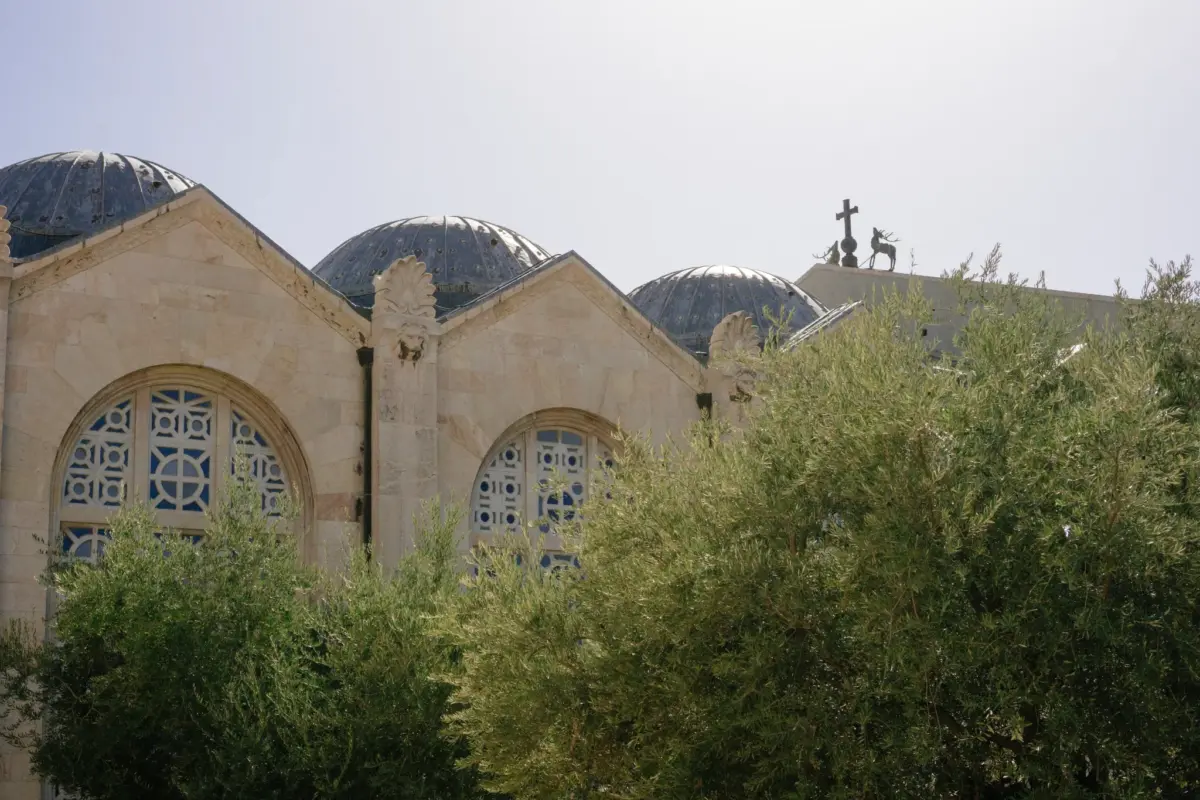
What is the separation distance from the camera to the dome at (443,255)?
24.5 meters

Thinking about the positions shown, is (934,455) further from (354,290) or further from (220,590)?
(354,290)

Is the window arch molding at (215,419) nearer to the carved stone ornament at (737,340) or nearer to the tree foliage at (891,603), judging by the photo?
the carved stone ornament at (737,340)

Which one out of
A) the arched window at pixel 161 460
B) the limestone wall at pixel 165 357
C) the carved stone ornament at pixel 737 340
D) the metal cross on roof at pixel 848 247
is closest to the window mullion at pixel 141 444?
the arched window at pixel 161 460

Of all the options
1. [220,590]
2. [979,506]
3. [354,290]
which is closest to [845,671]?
[979,506]

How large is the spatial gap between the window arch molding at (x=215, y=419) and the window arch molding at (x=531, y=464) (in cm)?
234

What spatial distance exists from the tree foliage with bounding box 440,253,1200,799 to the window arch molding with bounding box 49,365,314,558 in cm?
703

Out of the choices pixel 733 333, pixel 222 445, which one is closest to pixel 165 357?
pixel 222 445

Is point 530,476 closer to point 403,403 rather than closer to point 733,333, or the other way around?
point 403,403

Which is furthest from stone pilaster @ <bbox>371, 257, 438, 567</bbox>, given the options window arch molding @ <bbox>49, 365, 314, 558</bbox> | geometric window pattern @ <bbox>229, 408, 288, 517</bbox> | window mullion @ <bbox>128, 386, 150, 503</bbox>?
window mullion @ <bbox>128, 386, 150, 503</bbox>

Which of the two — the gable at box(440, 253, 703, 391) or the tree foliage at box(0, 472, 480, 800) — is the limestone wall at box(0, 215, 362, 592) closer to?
the tree foliage at box(0, 472, 480, 800)

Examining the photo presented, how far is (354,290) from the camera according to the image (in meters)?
24.6

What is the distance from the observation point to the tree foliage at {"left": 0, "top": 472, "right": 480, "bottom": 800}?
14.6 m

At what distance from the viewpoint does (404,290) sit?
66.8 ft

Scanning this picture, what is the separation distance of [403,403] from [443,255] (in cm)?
563
